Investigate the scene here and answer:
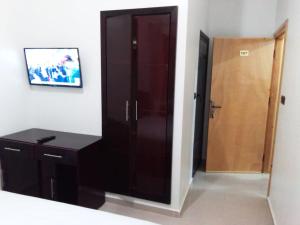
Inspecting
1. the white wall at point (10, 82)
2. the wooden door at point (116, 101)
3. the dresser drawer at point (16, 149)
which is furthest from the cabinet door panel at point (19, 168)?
the wooden door at point (116, 101)

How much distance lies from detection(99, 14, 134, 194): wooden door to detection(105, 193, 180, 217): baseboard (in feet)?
0.32

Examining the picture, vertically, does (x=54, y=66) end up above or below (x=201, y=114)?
above

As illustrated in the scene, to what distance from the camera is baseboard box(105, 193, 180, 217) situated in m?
2.61

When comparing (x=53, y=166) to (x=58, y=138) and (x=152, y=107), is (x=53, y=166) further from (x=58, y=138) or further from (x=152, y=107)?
(x=152, y=107)

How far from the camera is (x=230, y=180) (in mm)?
3500

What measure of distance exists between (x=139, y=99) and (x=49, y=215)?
4.67 ft

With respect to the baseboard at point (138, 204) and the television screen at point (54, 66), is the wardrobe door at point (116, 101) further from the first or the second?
the television screen at point (54, 66)

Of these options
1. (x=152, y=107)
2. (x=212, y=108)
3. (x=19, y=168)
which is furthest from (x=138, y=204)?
(x=212, y=108)

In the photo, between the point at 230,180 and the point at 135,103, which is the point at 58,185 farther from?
the point at 230,180

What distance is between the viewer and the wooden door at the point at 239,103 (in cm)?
349

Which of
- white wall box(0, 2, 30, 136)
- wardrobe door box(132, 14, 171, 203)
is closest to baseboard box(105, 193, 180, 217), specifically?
wardrobe door box(132, 14, 171, 203)

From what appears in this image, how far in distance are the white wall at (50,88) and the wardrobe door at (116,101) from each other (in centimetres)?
12

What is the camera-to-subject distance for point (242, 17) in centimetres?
371

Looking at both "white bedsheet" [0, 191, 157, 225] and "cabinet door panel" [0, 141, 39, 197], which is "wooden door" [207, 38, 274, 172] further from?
"white bedsheet" [0, 191, 157, 225]
